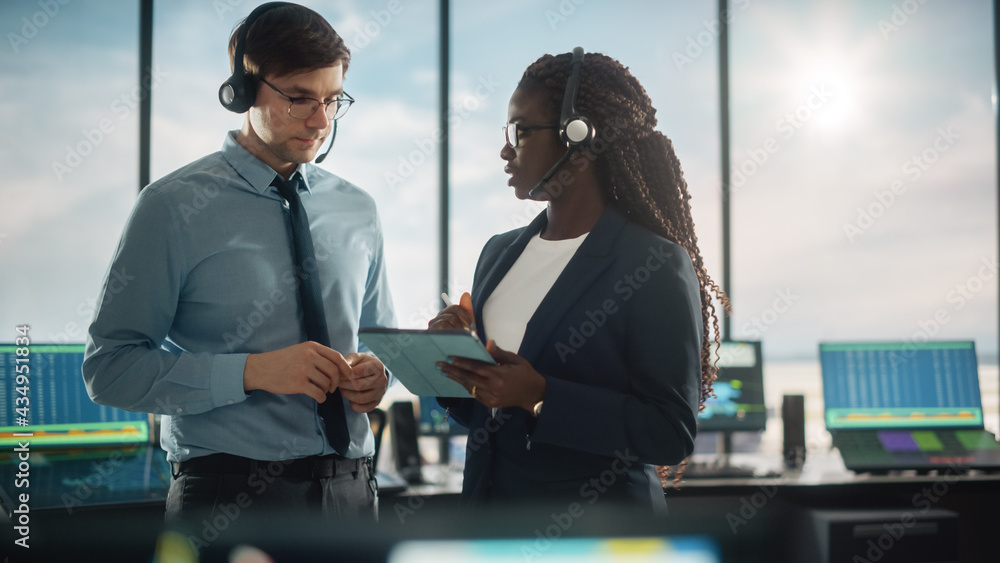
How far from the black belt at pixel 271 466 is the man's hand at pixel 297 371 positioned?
140mm

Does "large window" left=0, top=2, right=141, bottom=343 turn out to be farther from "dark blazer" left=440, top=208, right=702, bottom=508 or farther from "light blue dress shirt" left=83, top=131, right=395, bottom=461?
"dark blazer" left=440, top=208, right=702, bottom=508

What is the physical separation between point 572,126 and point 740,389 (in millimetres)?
2131

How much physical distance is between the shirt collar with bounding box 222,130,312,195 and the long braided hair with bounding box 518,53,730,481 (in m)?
0.55

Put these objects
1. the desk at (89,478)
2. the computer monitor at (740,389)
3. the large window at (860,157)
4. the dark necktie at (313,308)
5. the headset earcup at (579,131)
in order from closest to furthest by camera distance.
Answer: the headset earcup at (579,131)
the dark necktie at (313,308)
the desk at (89,478)
the computer monitor at (740,389)
the large window at (860,157)

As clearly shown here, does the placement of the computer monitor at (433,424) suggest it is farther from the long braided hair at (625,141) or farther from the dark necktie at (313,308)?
the long braided hair at (625,141)

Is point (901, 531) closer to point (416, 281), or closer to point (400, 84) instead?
point (416, 281)

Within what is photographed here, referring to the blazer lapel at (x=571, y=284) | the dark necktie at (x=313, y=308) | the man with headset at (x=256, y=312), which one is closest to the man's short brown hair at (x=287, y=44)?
the man with headset at (x=256, y=312)

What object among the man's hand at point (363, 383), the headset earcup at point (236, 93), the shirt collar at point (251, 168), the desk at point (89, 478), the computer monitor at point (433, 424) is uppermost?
the headset earcup at point (236, 93)

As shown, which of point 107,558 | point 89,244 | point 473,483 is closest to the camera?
point 107,558

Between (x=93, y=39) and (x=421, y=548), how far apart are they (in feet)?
10.8

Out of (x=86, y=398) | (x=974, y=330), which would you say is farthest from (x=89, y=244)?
(x=974, y=330)

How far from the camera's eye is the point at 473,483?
1.25 meters

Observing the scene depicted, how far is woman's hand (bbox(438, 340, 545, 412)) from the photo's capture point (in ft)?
3.47

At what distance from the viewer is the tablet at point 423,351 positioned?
0.98 meters
